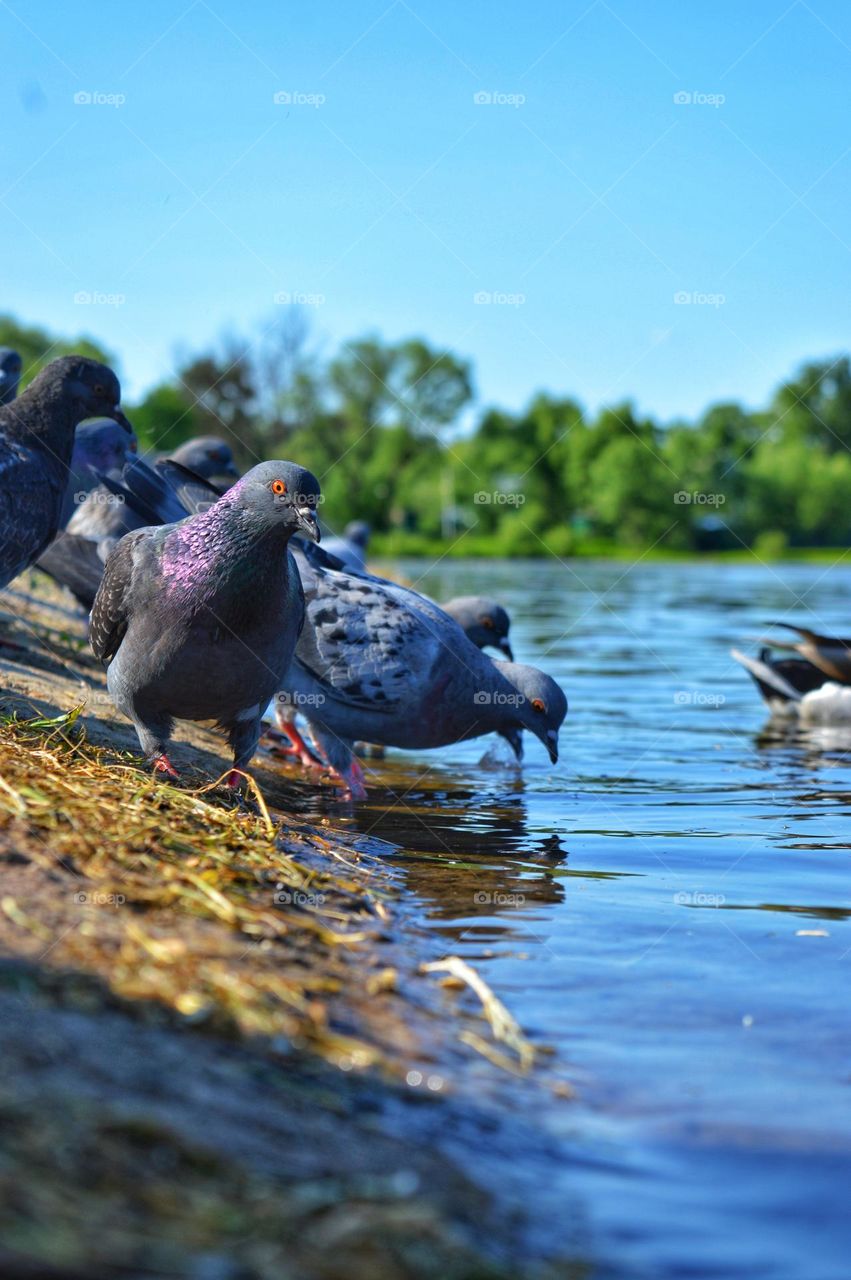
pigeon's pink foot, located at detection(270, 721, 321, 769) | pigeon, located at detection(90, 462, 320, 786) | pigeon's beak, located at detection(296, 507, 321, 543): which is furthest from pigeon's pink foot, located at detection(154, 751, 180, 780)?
pigeon's pink foot, located at detection(270, 721, 321, 769)

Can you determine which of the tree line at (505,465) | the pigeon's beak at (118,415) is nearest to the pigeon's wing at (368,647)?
the pigeon's beak at (118,415)

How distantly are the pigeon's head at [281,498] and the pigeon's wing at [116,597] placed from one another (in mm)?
638

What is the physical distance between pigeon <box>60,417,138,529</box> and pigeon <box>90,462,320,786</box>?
4.44 metres

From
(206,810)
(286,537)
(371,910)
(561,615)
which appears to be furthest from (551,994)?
(561,615)

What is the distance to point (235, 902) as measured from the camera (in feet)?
13.0

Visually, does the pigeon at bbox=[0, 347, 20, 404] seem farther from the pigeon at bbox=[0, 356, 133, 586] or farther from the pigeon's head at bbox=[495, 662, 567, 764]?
the pigeon's head at bbox=[495, 662, 567, 764]

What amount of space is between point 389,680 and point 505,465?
301ft

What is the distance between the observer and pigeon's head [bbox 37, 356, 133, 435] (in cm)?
759

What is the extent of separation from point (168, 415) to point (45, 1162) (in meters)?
93.0

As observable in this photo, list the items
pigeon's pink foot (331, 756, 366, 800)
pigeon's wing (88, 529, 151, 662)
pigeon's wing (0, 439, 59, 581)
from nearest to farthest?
pigeon's wing (88, 529, 151, 662) → pigeon's wing (0, 439, 59, 581) → pigeon's pink foot (331, 756, 366, 800)

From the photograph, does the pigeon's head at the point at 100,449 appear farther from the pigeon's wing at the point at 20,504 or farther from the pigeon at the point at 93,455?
the pigeon's wing at the point at 20,504

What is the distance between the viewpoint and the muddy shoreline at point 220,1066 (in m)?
2.21

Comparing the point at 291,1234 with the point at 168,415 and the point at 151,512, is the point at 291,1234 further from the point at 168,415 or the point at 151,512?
the point at 168,415

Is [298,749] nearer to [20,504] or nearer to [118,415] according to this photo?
[118,415]
